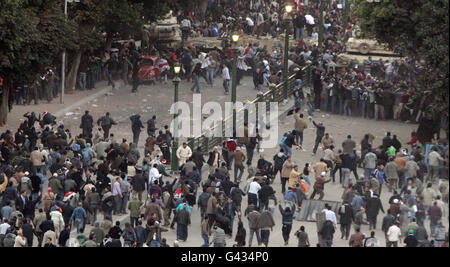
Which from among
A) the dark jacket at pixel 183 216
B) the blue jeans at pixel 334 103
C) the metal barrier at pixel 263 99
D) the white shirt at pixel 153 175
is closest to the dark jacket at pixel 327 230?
the dark jacket at pixel 183 216

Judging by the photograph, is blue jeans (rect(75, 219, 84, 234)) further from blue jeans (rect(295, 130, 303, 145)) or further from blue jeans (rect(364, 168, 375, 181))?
blue jeans (rect(295, 130, 303, 145))

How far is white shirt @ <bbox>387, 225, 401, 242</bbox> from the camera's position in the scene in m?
23.7

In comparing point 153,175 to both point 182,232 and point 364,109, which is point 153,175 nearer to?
point 182,232

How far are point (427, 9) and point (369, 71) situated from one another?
25.5 feet

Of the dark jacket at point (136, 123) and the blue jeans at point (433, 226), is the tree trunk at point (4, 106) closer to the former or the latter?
the dark jacket at point (136, 123)

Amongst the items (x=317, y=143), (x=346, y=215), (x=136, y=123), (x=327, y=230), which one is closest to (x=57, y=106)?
(x=136, y=123)

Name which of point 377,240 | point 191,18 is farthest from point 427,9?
point 191,18

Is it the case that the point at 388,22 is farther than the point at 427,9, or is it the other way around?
the point at 388,22

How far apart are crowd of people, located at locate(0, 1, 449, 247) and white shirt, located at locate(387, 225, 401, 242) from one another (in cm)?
2

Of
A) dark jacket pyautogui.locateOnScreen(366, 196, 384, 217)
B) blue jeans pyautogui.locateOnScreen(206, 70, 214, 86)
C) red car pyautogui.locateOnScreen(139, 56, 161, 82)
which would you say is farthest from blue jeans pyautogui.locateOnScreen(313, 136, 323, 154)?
red car pyautogui.locateOnScreen(139, 56, 161, 82)

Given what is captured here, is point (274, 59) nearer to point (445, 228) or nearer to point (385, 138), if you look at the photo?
point (385, 138)

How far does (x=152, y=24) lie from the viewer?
45469mm

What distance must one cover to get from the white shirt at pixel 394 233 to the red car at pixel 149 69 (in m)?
19.2

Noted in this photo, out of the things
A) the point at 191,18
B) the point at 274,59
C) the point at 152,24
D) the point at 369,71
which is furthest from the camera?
the point at 191,18
